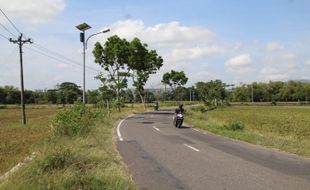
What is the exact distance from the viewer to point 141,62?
59.6 meters

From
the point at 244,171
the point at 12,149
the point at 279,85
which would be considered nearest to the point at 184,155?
the point at 244,171

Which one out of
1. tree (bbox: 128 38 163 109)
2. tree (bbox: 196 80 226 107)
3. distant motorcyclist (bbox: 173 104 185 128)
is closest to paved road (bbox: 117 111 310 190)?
distant motorcyclist (bbox: 173 104 185 128)

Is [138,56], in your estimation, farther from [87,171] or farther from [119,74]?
[87,171]

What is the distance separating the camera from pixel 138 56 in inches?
2307

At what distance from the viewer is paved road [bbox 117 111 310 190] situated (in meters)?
9.37

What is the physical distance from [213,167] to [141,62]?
48471 millimetres

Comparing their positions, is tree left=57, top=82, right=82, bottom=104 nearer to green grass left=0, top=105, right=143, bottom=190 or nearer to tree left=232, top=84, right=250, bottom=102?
tree left=232, top=84, right=250, bottom=102

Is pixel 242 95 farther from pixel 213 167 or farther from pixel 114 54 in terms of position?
pixel 213 167

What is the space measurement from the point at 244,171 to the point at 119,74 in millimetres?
44234

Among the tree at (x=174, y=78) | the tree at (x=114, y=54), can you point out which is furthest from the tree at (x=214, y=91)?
the tree at (x=114, y=54)

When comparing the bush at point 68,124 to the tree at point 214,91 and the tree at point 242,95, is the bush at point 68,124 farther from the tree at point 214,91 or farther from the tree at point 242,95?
the tree at point 242,95

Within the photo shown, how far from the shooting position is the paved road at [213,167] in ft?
30.8

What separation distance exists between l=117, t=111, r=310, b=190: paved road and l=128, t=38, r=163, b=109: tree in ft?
135

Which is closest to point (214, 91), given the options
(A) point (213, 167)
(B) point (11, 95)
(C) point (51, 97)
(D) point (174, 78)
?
(D) point (174, 78)
